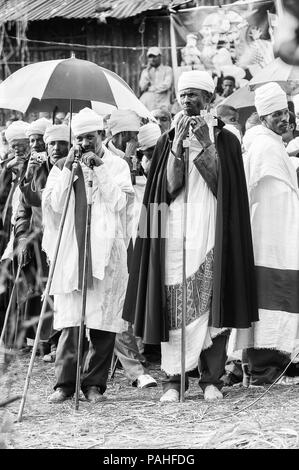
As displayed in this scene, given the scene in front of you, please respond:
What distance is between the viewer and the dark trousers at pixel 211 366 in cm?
728

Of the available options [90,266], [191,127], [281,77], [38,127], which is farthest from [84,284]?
[281,77]

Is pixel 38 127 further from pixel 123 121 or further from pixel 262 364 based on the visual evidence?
pixel 262 364

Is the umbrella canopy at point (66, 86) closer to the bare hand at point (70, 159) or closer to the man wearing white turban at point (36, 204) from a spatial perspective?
the man wearing white turban at point (36, 204)

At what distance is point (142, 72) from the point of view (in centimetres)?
1563

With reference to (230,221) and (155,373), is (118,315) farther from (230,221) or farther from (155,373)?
(155,373)

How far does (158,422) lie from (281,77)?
507 cm

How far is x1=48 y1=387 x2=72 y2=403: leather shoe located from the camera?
721cm

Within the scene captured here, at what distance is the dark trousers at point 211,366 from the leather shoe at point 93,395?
1.54ft

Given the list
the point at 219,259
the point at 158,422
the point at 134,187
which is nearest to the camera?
the point at 158,422

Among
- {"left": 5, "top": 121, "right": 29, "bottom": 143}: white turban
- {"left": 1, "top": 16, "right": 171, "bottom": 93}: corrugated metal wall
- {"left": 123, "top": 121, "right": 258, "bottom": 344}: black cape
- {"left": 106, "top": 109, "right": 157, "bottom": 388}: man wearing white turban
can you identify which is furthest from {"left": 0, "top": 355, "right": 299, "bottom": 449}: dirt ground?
{"left": 1, "top": 16, "right": 171, "bottom": 93}: corrugated metal wall

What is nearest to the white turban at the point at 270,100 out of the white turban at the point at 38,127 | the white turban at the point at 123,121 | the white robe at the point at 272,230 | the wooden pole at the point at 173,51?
the white robe at the point at 272,230

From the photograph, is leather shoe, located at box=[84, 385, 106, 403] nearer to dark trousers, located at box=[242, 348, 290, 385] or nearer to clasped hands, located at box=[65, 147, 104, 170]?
dark trousers, located at box=[242, 348, 290, 385]

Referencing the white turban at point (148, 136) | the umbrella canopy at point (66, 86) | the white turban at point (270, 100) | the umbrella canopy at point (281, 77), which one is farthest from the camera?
the umbrella canopy at point (281, 77)

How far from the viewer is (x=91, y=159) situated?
23.6 ft
